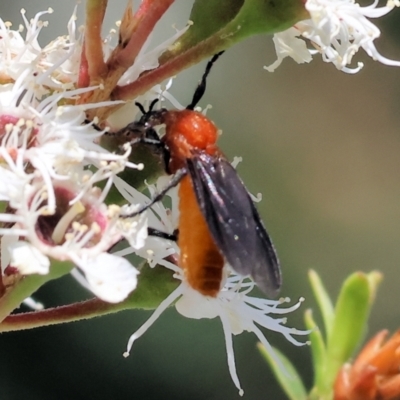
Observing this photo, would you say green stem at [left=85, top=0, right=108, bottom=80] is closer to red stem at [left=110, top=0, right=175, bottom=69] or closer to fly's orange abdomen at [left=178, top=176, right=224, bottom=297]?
red stem at [left=110, top=0, right=175, bottom=69]

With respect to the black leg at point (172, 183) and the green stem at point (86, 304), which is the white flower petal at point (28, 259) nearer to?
the green stem at point (86, 304)

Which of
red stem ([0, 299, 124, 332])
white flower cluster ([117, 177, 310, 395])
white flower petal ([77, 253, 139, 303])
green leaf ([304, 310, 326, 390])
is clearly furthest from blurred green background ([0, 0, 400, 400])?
white flower petal ([77, 253, 139, 303])

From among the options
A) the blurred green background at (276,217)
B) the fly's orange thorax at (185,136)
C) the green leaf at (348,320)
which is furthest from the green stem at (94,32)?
the blurred green background at (276,217)

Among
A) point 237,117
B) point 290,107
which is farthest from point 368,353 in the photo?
point 290,107

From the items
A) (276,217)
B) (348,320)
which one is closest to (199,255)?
(348,320)

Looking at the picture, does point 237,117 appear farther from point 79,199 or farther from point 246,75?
point 79,199

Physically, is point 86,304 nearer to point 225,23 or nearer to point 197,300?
point 197,300
